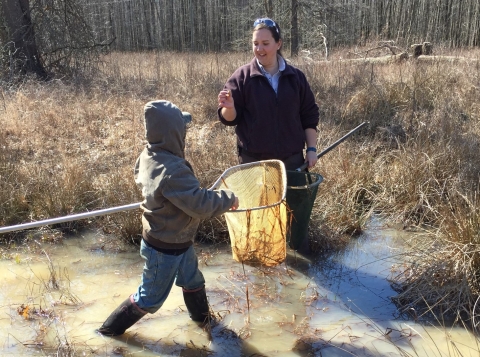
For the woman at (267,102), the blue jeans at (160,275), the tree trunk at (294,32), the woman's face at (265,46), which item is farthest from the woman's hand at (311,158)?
the tree trunk at (294,32)

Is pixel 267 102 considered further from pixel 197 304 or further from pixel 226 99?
pixel 197 304

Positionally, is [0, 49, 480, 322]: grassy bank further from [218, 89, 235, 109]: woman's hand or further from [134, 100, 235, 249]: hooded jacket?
[134, 100, 235, 249]: hooded jacket

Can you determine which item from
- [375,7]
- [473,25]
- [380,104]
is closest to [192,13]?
[375,7]

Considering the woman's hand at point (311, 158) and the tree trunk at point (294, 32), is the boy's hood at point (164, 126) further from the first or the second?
the tree trunk at point (294, 32)

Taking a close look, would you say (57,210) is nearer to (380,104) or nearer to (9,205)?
(9,205)

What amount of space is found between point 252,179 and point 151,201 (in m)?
1.02

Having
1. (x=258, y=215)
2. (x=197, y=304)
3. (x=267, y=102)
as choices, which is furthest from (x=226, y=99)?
(x=197, y=304)

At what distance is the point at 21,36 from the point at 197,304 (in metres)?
8.98

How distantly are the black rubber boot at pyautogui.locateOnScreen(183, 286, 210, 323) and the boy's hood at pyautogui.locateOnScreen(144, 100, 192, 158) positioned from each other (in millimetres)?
918

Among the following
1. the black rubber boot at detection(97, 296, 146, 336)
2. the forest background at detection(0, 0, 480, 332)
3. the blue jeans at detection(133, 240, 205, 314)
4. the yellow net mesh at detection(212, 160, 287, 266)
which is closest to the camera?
the blue jeans at detection(133, 240, 205, 314)

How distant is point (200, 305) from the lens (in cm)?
297

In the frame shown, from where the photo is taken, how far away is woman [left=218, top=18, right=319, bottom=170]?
127 inches

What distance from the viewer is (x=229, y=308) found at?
325cm

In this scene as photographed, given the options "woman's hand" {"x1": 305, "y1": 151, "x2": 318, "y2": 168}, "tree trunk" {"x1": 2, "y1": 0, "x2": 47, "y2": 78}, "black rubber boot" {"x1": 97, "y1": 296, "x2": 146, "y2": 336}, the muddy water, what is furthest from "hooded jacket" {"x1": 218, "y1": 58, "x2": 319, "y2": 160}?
"tree trunk" {"x1": 2, "y1": 0, "x2": 47, "y2": 78}
